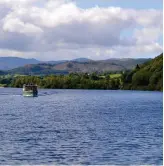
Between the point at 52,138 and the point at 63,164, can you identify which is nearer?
the point at 63,164

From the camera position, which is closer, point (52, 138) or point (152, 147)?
point (152, 147)

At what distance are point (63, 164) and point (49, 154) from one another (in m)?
5.58

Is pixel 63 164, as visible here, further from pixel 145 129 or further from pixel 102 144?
pixel 145 129

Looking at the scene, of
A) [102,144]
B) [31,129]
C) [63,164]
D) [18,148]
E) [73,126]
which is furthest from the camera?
[73,126]

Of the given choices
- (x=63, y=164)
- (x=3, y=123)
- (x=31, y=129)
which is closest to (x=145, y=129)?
(x=31, y=129)

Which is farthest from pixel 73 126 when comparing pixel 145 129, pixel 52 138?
pixel 52 138

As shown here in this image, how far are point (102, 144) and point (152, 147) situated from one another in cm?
608

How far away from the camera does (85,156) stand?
4866 centimetres

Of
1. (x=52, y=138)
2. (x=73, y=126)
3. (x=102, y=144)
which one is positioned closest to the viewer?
(x=102, y=144)

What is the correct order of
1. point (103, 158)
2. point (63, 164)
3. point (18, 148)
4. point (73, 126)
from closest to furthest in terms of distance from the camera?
point (63, 164)
point (103, 158)
point (18, 148)
point (73, 126)

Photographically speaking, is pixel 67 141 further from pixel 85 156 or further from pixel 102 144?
pixel 85 156

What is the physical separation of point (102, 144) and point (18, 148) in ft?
33.9

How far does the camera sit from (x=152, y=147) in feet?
179

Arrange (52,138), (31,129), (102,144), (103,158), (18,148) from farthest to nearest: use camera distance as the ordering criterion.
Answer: (31,129) < (52,138) < (102,144) < (18,148) < (103,158)
